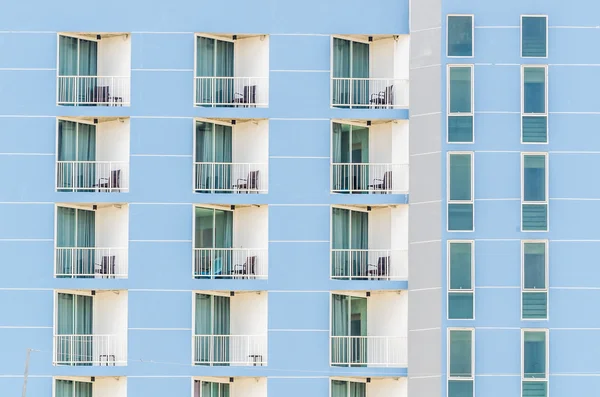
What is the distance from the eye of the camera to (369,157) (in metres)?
62.4

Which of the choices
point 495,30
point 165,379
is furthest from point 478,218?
point 165,379

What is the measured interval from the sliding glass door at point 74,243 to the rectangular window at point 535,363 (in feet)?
46.3

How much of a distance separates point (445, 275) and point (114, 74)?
12775 millimetres

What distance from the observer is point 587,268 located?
197 feet

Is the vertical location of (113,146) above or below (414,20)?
below

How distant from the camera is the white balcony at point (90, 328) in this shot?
60688 millimetres

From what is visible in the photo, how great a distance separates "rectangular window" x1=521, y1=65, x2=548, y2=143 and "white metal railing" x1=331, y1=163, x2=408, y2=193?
4142mm

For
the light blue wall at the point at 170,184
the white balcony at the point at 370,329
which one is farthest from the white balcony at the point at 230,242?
the white balcony at the point at 370,329

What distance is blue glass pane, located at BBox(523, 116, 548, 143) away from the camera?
198 feet

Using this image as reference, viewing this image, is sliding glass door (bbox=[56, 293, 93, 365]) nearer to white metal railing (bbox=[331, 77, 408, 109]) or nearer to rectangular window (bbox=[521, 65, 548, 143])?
white metal railing (bbox=[331, 77, 408, 109])

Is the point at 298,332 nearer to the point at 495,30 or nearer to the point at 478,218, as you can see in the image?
the point at 478,218

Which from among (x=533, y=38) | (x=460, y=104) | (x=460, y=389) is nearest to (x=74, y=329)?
(x=460, y=389)

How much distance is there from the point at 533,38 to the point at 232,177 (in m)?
10.7

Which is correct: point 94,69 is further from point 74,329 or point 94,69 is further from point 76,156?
point 74,329
